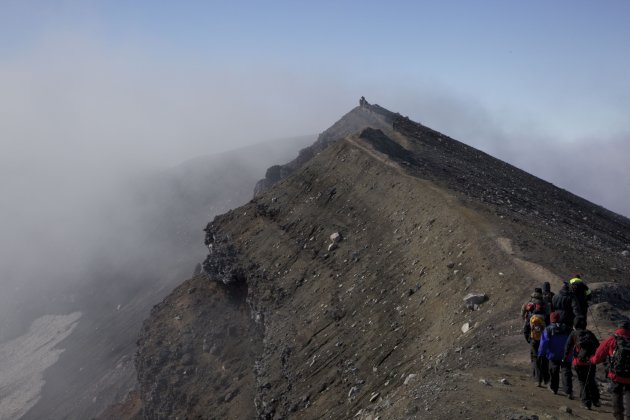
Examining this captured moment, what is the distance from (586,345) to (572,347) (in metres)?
0.42

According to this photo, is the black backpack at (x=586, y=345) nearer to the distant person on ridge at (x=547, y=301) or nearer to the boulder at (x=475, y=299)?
the distant person on ridge at (x=547, y=301)

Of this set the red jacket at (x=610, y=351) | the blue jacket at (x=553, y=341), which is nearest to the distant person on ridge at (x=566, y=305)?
the blue jacket at (x=553, y=341)

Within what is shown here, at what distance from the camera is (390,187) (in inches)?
1267

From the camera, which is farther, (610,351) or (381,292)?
(381,292)

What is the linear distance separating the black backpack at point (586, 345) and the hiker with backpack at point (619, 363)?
691 mm

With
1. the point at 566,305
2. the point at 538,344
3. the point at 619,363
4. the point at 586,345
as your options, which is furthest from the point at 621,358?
the point at 566,305

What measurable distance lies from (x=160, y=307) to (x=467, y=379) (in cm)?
3474

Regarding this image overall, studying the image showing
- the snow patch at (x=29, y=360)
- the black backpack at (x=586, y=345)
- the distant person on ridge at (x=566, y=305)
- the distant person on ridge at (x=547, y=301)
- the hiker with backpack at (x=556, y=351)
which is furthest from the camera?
the snow patch at (x=29, y=360)

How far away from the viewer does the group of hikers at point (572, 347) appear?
11.9 metres

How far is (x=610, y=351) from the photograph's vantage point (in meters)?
12.0

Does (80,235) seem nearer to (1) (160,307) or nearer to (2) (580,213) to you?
(1) (160,307)

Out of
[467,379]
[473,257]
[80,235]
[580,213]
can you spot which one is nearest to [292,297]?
[473,257]

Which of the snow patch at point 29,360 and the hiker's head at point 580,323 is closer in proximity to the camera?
the hiker's head at point 580,323

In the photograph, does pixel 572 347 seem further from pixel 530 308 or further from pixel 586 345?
pixel 530 308
